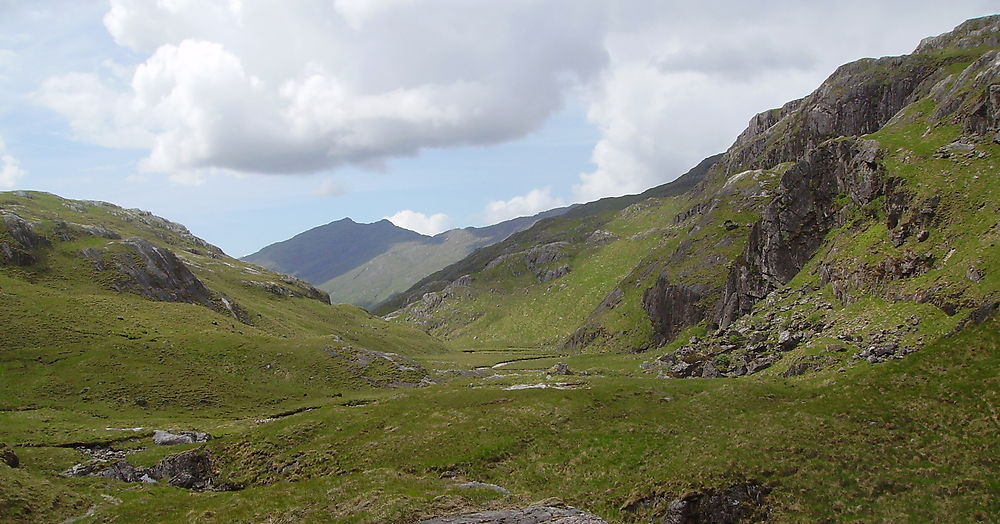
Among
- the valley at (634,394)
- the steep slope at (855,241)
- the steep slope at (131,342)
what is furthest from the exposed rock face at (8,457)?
the steep slope at (855,241)

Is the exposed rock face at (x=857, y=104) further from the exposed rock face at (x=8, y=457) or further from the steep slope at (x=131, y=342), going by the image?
the exposed rock face at (x=8, y=457)

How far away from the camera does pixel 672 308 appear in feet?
360

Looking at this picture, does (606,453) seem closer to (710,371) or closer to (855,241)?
(710,371)

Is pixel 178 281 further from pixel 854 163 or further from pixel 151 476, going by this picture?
pixel 854 163

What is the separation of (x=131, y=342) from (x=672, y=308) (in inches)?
3832

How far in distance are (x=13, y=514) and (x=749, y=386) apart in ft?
159

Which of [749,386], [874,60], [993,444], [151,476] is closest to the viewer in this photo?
[993,444]

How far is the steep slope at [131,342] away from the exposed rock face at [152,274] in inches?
12.3

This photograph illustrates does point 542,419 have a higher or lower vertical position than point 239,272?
lower

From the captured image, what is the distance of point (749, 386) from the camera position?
42.7 m

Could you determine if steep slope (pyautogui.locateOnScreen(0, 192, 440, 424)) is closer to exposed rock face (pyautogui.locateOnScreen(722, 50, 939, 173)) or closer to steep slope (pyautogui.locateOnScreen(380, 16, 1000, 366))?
steep slope (pyautogui.locateOnScreen(380, 16, 1000, 366))

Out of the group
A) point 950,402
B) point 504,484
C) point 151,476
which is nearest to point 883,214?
point 950,402

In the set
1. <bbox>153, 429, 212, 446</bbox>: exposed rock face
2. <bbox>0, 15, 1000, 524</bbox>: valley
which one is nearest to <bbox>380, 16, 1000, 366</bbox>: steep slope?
<bbox>0, 15, 1000, 524</bbox>: valley

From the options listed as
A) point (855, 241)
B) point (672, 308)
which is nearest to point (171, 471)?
point (855, 241)
